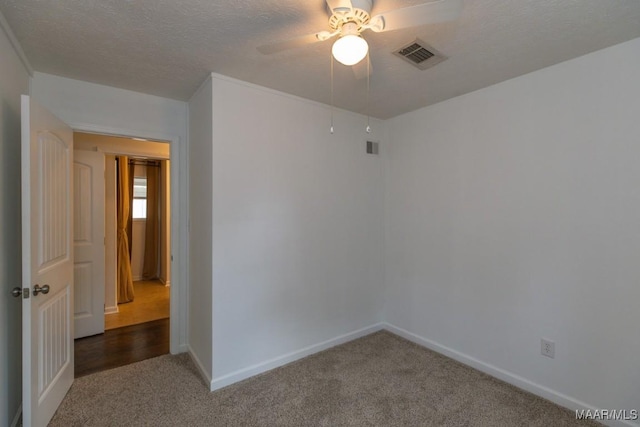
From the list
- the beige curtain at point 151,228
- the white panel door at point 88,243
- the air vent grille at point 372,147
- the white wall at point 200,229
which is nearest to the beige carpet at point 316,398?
the white wall at point 200,229

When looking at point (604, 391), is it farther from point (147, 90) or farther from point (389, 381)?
point (147, 90)

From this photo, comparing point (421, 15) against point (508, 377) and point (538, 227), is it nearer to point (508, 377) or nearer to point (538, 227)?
point (538, 227)

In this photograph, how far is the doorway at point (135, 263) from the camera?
9.93 feet

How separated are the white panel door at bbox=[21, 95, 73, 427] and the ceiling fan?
1679 millimetres

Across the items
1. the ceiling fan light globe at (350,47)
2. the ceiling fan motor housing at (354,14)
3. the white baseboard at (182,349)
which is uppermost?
the ceiling fan motor housing at (354,14)

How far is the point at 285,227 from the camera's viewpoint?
2.71 m

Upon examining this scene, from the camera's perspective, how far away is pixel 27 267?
65.4 inches

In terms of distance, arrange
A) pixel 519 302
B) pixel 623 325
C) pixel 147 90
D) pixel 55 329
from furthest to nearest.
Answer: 1. pixel 147 90
2. pixel 519 302
3. pixel 55 329
4. pixel 623 325

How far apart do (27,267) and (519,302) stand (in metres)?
3.37

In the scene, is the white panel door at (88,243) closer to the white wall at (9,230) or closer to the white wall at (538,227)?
the white wall at (9,230)

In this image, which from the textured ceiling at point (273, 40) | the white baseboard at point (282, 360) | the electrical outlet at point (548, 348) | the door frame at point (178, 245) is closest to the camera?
the textured ceiling at point (273, 40)

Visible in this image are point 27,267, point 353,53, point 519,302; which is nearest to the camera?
point 353,53

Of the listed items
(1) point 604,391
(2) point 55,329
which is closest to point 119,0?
(2) point 55,329

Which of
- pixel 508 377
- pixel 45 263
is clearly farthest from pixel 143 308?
pixel 508 377
